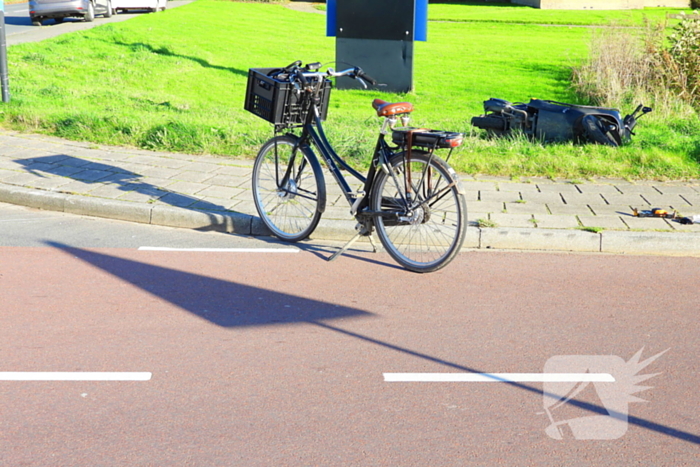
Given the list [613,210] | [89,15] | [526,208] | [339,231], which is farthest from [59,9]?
[613,210]

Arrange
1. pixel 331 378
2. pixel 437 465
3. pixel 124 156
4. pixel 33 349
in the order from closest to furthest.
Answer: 1. pixel 437 465
2. pixel 331 378
3. pixel 33 349
4. pixel 124 156

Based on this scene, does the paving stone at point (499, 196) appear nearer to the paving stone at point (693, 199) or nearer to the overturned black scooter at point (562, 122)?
the paving stone at point (693, 199)

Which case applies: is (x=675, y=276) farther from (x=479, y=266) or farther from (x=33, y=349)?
(x=33, y=349)

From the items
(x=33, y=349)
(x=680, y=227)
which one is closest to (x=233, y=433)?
(x=33, y=349)

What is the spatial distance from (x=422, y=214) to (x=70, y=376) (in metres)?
2.64

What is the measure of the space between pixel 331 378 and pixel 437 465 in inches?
36.0

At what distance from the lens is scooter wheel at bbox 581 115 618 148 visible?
8.97m

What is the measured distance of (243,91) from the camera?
51.9 feet

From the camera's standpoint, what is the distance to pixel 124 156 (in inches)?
340

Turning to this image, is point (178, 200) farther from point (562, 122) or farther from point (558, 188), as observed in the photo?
point (562, 122)

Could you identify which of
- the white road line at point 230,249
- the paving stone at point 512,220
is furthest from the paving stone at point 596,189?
the white road line at point 230,249

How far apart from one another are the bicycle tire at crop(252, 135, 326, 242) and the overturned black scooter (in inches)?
161

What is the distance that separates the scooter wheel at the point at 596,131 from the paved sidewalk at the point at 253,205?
122cm

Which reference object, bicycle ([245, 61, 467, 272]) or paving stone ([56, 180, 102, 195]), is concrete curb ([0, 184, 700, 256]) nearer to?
paving stone ([56, 180, 102, 195])
